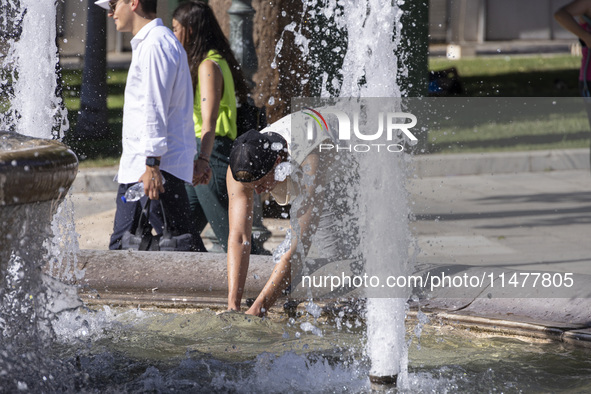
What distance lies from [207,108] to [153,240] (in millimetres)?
802

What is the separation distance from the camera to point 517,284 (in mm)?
3742

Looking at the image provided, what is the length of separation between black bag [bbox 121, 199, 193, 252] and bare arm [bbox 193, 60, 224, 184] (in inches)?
16.8

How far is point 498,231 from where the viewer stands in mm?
6691

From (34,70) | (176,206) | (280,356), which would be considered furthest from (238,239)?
(34,70)

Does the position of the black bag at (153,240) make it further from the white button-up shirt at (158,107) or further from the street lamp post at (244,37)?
the street lamp post at (244,37)

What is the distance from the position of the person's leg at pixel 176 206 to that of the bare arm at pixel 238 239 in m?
0.45

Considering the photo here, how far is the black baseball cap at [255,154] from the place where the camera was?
3.38 meters

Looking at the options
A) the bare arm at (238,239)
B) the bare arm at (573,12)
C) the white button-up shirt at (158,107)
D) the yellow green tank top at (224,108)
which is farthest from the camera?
the bare arm at (573,12)

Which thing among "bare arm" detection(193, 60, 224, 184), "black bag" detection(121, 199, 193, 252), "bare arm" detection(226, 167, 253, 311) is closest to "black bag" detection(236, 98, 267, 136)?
"bare arm" detection(193, 60, 224, 184)

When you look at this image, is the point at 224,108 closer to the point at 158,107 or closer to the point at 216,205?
the point at 216,205

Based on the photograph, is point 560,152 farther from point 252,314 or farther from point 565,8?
point 252,314

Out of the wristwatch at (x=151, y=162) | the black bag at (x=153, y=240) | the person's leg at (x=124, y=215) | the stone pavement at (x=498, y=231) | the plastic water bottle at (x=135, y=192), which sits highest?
the wristwatch at (x=151, y=162)

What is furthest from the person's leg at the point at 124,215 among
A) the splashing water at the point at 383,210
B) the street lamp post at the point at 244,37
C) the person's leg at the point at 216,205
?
the street lamp post at the point at 244,37

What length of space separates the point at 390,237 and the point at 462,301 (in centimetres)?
85
